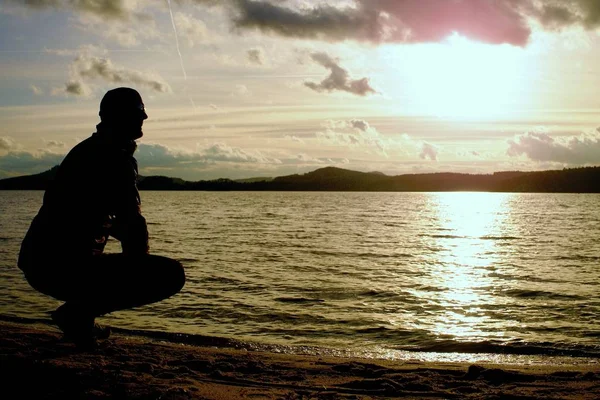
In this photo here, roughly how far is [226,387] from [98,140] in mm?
3272

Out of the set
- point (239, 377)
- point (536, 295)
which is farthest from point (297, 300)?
point (239, 377)

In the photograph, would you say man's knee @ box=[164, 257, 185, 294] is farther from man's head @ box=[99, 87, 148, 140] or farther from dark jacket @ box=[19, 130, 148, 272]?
man's head @ box=[99, 87, 148, 140]

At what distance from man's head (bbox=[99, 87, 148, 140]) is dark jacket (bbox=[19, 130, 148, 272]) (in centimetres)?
12

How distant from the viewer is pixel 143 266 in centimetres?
458

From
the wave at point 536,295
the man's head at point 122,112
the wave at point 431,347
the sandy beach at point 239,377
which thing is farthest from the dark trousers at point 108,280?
the wave at point 536,295

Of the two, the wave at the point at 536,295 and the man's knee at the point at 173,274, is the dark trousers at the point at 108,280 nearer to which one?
the man's knee at the point at 173,274

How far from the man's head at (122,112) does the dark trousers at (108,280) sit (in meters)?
1.07

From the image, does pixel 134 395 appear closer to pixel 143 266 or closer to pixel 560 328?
pixel 143 266

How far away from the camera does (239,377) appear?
21.6 feet

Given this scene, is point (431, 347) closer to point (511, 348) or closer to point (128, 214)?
point (511, 348)

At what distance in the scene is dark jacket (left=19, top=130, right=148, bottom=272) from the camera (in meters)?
4.15

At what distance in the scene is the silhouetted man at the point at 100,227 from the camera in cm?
416

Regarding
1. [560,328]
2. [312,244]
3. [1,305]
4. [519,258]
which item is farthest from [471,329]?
[312,244]

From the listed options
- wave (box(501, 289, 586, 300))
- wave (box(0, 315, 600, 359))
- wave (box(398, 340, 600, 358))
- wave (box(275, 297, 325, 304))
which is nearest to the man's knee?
wave (box(0, 315, 600, 359))
